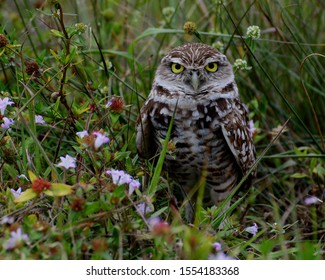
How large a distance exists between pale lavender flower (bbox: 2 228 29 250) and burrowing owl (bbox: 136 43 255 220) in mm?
1227

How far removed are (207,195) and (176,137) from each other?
521 mm

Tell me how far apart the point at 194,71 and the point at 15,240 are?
1.45m

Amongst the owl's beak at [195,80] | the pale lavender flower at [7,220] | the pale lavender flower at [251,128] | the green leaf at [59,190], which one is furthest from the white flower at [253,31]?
the pale lavender flower at [7,220]

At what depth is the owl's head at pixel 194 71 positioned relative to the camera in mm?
3178

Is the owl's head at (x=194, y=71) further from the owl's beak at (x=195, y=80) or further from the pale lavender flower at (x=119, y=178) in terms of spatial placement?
the pale lavender flower at (x=119, y=178)

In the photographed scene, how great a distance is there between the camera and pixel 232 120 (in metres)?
→ 3.25

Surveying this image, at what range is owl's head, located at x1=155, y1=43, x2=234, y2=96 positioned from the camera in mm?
3178

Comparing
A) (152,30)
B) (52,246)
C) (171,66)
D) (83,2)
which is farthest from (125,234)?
(83,2)

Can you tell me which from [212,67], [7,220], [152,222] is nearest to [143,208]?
[152,222]

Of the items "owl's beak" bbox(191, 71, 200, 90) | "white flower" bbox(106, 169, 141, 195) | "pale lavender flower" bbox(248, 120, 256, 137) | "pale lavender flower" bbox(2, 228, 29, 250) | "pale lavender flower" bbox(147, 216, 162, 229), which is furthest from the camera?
"pale lavender flower" bbox(248, 120, 256, 137)

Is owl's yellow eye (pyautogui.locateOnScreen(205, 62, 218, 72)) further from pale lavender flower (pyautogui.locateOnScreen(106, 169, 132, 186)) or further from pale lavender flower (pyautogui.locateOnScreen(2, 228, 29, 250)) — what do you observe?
pale lavender flower (pyautogui.locateOnScreen(2, 228, 29, 250))

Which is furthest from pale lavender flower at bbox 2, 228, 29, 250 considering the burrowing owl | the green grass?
the burrowing owl

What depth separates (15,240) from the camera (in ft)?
6.68

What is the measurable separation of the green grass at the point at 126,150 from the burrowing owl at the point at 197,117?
0.45 feet
